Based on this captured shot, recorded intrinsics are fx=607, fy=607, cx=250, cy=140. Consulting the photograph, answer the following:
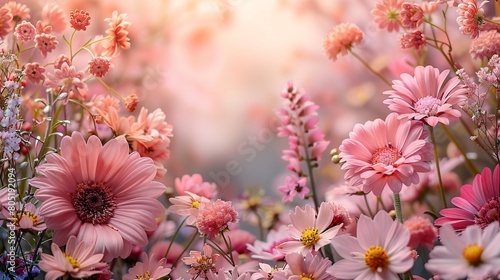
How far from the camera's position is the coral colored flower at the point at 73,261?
0.56m

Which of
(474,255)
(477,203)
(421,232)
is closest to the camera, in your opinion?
(474,255)

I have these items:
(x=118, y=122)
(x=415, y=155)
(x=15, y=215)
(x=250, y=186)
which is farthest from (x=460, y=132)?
(x=15, y=215)

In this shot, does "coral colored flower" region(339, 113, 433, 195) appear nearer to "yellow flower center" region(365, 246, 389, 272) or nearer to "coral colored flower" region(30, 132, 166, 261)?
"yellow flower center" region(365, 246, 389, 272)

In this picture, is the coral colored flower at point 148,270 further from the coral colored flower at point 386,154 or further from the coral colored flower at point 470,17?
the coral colored flower at point 470,17

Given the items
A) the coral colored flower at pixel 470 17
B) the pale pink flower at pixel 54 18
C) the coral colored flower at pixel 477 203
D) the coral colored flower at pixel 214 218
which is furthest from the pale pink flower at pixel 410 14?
the pale pink flower at pixel 54 18

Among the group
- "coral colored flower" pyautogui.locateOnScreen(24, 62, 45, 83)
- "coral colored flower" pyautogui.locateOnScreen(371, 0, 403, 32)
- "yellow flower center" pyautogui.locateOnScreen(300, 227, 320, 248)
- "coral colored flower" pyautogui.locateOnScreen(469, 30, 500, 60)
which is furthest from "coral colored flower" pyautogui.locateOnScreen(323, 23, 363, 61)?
"coral colored flower" pyautogui.locateOnScreen(24, 62, 45, 83)

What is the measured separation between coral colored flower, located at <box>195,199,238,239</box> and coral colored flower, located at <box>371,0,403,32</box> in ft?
0.97

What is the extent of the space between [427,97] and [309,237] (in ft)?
0.61

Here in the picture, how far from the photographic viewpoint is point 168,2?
41.6 inches

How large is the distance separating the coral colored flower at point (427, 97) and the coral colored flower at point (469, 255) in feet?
0.37

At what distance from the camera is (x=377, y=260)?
0.56 metres

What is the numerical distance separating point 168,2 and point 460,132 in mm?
550

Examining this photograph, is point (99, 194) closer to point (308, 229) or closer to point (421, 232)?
point (308, 229)

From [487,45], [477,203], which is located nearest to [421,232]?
[477,203]
